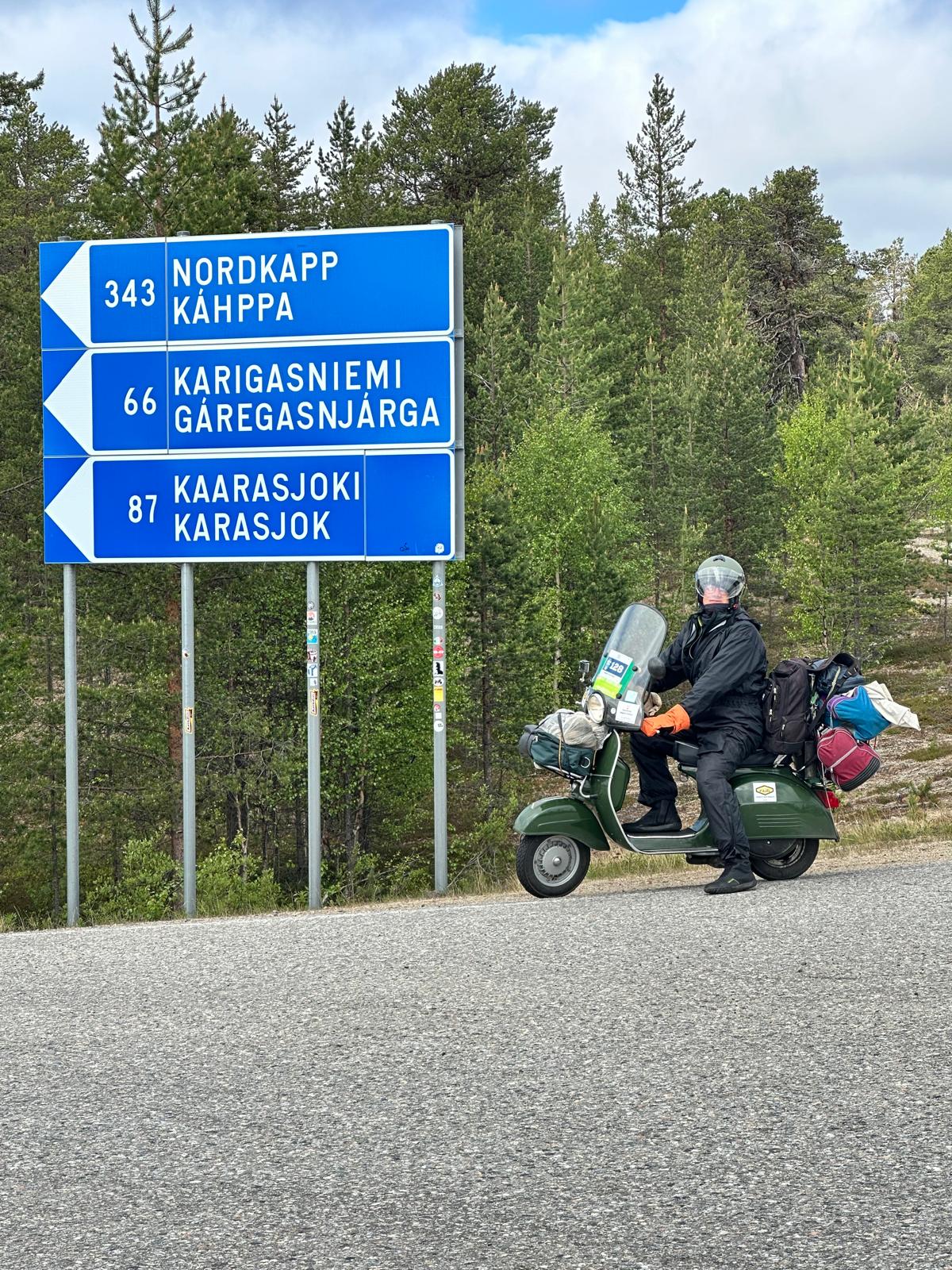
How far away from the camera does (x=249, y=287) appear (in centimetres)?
1327

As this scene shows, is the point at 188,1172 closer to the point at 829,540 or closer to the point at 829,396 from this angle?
the point at 829,540

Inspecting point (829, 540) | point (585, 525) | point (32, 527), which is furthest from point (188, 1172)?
point (829, 540)

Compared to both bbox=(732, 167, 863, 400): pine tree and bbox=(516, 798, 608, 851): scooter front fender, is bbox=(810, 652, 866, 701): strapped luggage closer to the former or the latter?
bbox=(516, 798, 608, 851): scooter front fender

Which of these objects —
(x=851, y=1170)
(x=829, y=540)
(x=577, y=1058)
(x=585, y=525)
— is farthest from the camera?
(x=829, y=540)

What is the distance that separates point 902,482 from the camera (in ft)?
173

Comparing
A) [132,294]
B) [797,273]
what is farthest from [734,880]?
[797,273]

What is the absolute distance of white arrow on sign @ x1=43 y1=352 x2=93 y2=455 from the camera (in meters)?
13.5

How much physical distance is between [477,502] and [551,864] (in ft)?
93.6

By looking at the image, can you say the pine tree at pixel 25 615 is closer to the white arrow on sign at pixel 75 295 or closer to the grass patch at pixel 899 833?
the white arrow on sign at pixel 75 295

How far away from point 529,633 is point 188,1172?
34937 mm

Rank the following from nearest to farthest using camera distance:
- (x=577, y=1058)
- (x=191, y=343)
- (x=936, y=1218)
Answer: (x=936, y=1218), (x=577, y=1058), (x=191, y=343)

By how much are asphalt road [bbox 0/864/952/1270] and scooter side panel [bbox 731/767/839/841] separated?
121cm

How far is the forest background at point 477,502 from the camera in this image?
3175 cm

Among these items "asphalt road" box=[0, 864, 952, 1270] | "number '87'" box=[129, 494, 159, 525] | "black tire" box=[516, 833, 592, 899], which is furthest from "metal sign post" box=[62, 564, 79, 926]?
"black tire" box=[516, 833, 592, 899]
